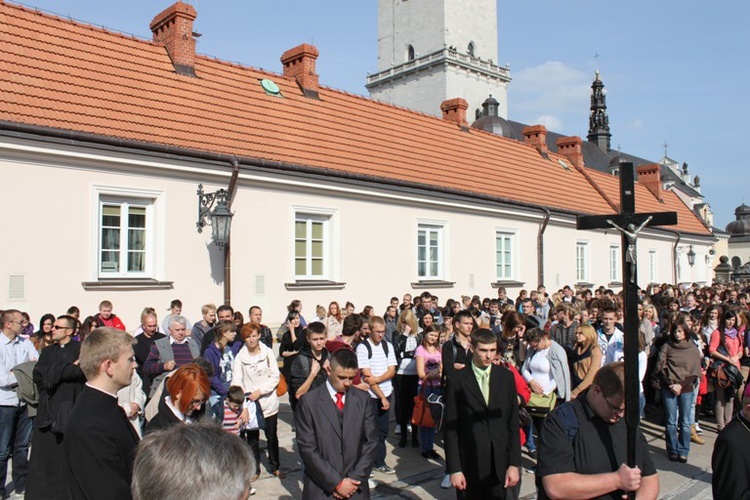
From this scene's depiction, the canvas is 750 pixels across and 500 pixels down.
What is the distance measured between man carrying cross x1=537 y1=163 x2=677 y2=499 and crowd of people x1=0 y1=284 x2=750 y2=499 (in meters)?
0.01

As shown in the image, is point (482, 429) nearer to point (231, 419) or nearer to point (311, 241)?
point (231, 419)

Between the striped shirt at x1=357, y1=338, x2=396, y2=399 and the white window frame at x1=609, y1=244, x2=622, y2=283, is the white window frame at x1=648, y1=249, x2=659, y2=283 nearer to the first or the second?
the white window frame at x1=609, y1=244, x2=622, y2=283

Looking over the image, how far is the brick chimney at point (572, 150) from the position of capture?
28.3 meters

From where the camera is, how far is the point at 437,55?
56.7m

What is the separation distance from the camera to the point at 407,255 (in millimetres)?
16547

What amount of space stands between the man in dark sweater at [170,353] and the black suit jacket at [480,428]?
3.37 meters

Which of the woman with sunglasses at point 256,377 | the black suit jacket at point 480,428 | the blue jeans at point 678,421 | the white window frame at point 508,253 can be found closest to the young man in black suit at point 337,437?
the black suit jacket at point 480,428

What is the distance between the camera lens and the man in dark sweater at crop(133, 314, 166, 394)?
24.3 ft

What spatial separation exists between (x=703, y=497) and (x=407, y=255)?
10.6 metres

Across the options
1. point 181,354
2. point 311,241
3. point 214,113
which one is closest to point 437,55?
point 214,113

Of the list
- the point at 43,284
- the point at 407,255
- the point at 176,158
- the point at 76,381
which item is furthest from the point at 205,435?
the point at 407,255

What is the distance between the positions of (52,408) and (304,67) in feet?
45.3

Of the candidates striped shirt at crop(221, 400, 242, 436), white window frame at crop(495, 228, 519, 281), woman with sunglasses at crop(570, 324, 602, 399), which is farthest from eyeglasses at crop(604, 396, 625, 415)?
white window frame at crop(495, 228, 519, 281)

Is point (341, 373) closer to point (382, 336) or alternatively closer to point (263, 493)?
point (263, 493)
